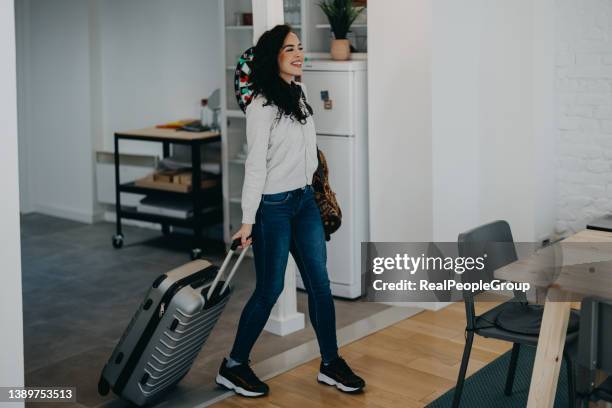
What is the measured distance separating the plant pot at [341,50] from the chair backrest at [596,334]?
267 cm

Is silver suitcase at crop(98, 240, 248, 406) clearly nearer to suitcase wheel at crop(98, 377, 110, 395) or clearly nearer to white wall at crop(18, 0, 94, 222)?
suitcase wheel at crop(98, 377, 110, 395)

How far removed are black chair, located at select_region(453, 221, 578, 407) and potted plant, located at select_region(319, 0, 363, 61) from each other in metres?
1.82

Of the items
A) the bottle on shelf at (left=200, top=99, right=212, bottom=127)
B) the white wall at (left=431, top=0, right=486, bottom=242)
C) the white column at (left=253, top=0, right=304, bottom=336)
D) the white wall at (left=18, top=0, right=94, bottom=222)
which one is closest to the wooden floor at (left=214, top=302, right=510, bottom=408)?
the white column at (left=253, top=0, right=304, bottom=336)

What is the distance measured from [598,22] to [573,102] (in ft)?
1.57

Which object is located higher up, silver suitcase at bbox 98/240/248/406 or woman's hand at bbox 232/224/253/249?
woman's hand at bbox 232/224/253/249

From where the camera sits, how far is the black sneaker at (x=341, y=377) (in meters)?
3.63

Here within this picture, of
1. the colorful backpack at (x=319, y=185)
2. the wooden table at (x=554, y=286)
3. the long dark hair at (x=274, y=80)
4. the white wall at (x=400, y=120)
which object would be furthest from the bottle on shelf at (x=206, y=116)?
the wooden table at (x=554, y=286)

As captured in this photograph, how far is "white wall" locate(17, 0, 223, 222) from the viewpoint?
655 centimetres

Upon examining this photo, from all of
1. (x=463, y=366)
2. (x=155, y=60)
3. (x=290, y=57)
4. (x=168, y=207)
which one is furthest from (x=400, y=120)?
(x=155, y=60)

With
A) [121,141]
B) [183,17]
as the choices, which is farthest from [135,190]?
[183,17]

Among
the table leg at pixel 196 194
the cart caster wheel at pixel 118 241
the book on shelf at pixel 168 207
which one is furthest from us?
the cart caster wheel at pixel 118 241

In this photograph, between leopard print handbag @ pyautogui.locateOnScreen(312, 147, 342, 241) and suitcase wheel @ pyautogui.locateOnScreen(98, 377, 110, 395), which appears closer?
suitcase wheel @ pyautogui.locateOnScreen(98, 377, 110, 395)

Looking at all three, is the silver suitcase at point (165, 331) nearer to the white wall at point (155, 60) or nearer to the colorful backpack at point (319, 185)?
the colorful backpack at point (319, 185)

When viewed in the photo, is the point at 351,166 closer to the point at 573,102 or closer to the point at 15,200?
the point at 573,102
